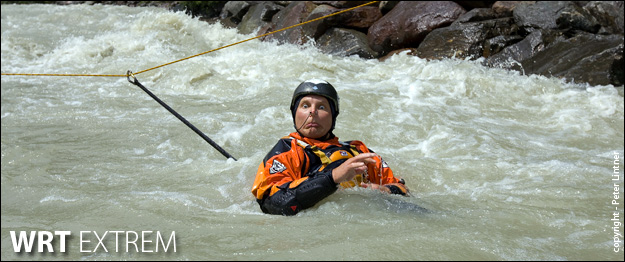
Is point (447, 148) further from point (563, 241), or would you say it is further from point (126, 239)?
point (126, 239)

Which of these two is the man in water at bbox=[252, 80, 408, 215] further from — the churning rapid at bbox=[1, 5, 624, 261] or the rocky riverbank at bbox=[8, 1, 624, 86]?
the rocky riverbank at bbox=[8, 1, 624, 86]

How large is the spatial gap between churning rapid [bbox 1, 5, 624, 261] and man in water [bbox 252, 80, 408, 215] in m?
0.11

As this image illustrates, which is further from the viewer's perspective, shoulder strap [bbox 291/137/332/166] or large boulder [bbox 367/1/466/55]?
large boulder [bbox 367/1/466/55]

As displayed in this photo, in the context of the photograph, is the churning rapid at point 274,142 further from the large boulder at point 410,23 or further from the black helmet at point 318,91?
the large boulder at point 410,23

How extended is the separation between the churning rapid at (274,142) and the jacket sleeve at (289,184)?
10 cm

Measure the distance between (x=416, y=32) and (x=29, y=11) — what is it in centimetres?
1260

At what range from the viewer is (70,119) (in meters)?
6.50

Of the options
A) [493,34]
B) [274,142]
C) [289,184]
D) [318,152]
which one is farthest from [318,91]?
[493,34]

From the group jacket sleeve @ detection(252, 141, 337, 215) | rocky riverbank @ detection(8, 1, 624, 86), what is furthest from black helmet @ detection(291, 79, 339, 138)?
rocky riverbank @ detection(8, 1, 624, 86)

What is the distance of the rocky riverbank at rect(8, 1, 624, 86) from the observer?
8.58 meters

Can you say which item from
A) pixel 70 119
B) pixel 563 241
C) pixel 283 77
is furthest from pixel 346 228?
pixel 283 77

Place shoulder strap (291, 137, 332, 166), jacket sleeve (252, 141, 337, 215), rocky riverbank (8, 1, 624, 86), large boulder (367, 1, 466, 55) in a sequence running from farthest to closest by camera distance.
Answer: large boulder (367, 1, 466, 55) → rocky riverbank (8, 1, 624, 86) → shoulder strap (291, 137, 332, 166) → jacket sleeve (252, 141, 337, 215)

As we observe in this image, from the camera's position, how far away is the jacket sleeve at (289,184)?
9.41 ft

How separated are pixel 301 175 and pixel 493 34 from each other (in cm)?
814
